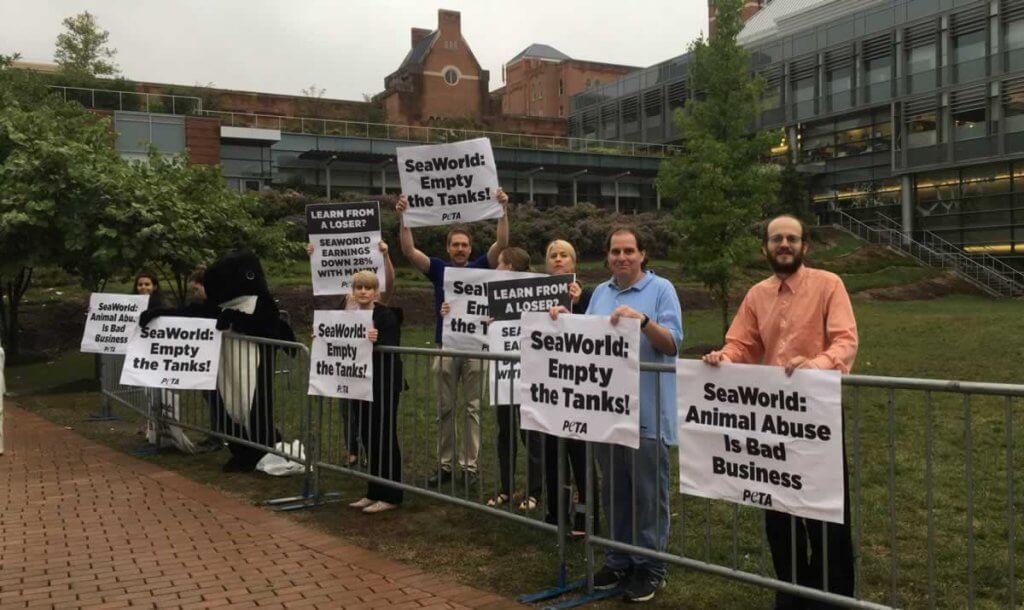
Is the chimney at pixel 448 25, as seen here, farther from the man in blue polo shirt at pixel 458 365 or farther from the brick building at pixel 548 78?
the man in blue polo shirt at pixel 458 365

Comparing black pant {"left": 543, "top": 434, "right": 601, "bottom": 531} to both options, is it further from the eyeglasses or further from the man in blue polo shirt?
the eyeglasses

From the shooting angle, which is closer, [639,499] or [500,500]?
[639,499]

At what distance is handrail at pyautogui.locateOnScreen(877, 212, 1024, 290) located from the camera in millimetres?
37031

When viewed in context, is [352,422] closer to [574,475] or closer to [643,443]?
[574,475]

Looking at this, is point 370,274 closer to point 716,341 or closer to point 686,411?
point 686,411

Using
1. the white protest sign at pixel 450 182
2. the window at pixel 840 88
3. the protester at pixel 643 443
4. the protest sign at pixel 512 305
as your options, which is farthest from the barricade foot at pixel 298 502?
the window at pixel 840 88

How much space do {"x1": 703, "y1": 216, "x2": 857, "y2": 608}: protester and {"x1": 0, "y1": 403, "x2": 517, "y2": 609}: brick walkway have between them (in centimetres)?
150

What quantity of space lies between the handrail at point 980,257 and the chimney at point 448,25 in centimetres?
4259

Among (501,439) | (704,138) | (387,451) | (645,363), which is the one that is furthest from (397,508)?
(704,138)

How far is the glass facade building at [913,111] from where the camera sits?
38.1 metres

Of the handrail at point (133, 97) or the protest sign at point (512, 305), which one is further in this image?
the handrail at point (133, 97)

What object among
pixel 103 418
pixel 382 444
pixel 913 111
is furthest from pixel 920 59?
pixel 382 444

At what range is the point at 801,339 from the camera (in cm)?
407

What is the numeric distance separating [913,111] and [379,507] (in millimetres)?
42206
